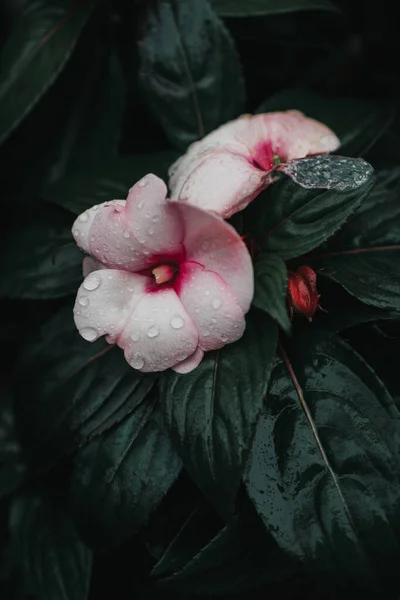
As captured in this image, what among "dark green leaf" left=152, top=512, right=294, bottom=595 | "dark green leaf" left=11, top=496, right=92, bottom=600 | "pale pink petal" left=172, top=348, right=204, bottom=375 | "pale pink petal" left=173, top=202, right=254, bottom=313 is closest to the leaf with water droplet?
"pale pink petal" left=173, top=202, right=254, bottom=313

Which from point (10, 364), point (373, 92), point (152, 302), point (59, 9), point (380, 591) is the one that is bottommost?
point (10, 364)

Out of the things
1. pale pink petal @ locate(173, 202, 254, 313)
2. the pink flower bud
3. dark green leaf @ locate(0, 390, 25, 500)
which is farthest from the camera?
dark green leaf @ locate(0, 390, 25, 500)

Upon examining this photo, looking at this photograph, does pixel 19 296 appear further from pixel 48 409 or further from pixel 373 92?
pixel 373 92

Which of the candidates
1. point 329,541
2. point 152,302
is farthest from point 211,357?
point 329,541

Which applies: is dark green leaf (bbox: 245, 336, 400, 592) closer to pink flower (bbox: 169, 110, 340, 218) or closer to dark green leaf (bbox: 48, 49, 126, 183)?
pink flower (bbox: 169, 110, 340, 218)

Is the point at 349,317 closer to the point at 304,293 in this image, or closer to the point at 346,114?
the point at 304,293

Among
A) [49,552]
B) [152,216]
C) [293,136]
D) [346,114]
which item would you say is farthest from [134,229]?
[49,552]

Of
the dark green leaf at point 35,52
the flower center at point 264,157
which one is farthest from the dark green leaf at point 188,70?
the flower center at point 264,157
